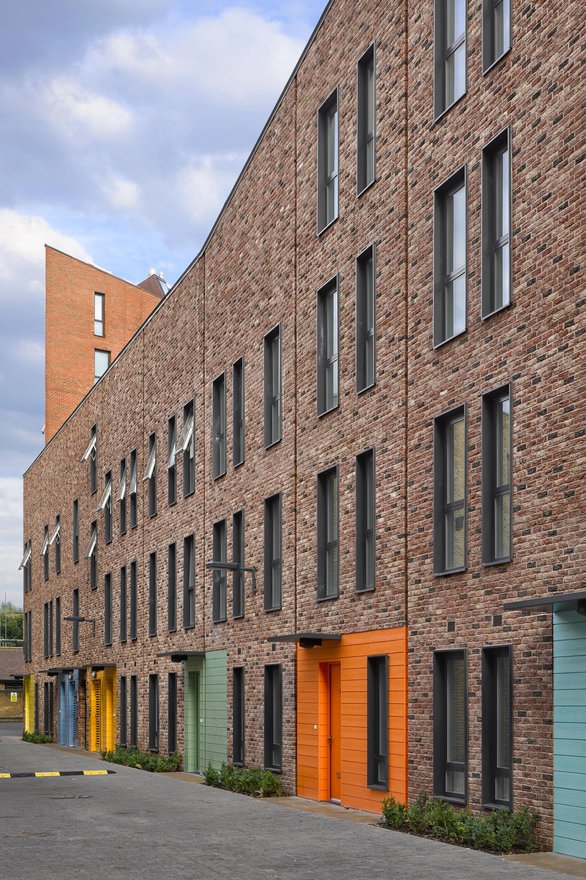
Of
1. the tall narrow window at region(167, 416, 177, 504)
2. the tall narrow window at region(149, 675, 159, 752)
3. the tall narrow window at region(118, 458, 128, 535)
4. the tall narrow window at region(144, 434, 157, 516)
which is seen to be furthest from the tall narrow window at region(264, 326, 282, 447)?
the tall narrow window at region(118, 458, 128, 535)

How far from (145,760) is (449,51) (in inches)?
791

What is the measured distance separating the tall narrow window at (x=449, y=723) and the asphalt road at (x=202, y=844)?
1118 mm

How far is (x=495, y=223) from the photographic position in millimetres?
16500

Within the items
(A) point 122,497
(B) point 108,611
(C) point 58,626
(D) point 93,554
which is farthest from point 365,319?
(C) point 58,626

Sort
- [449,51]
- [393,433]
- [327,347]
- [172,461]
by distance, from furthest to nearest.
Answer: [172,461], [327,347], [393,433], [449,51]

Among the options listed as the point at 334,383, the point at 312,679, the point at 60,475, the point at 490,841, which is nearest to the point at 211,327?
the point at 334,383

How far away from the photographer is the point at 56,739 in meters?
50.9

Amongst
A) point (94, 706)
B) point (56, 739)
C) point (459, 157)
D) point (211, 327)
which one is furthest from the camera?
point (56, 739)

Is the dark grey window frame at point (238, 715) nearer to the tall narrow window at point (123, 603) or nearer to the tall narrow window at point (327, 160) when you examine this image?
the tall narrow window at point (327, 160)

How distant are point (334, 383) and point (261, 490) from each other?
419cm

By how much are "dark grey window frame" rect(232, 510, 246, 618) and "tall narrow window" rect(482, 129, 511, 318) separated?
11.5m

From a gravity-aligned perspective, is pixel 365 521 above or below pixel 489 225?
below

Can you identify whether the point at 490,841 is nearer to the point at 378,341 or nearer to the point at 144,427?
the point at 378,341

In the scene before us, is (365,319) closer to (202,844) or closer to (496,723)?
(496,723)
